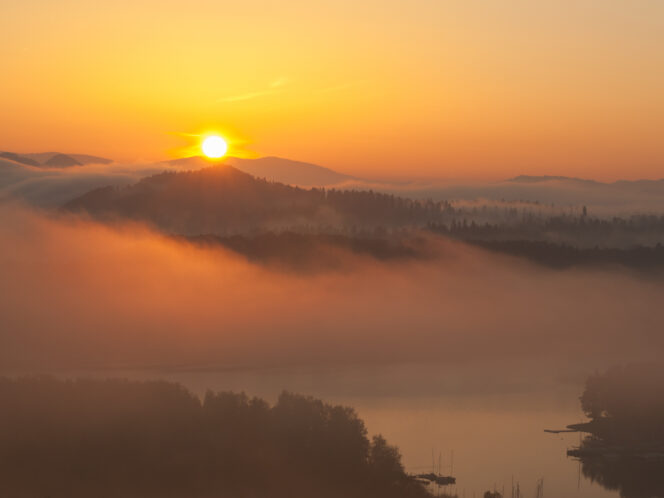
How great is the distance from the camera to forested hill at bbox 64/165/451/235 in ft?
A: 404

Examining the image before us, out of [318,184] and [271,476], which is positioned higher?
[318,184]

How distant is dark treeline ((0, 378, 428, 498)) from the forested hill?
91235mm

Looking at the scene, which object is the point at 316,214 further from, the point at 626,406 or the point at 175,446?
the point at 175,446

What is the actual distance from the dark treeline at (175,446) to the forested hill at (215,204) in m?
91.2

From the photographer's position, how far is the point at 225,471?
85.4 feet

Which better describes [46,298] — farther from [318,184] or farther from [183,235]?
[318,184]

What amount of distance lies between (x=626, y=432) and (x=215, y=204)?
284ft

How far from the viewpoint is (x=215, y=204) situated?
126m

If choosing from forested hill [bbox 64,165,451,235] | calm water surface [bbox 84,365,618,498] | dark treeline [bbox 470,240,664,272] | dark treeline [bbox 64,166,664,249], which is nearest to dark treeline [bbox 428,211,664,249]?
dark treeline [bbox 64,166,664,249]

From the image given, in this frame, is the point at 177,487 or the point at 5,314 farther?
the point at 5,314

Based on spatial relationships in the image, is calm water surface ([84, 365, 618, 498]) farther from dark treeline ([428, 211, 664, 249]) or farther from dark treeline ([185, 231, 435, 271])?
dark treeline ([428, 211, 664, 249])

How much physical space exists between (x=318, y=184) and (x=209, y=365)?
84.8 meters

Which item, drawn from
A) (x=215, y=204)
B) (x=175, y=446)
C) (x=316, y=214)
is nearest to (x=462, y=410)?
(x=175, y=446)

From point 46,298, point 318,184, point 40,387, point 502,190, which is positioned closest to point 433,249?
point 318,184
